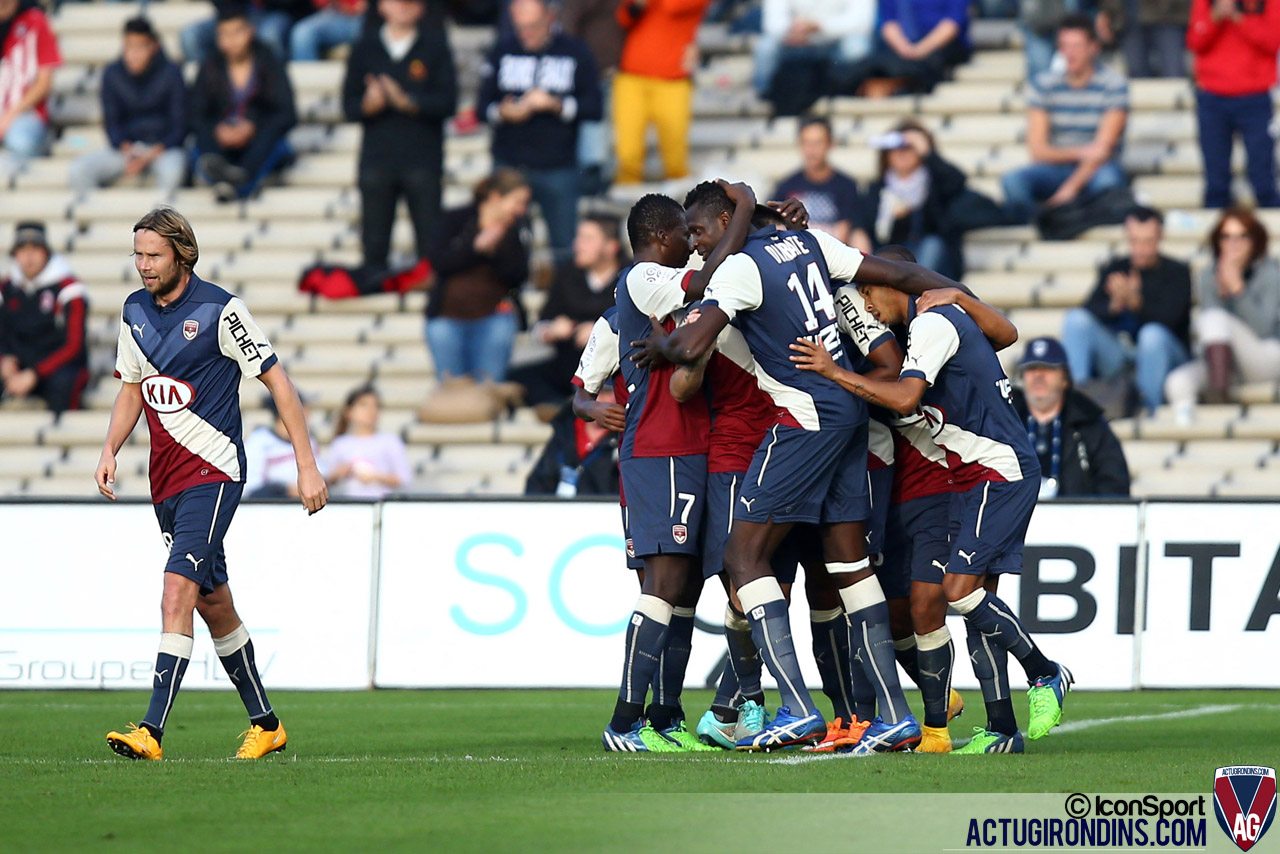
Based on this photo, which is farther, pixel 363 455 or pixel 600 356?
pixel 363 455

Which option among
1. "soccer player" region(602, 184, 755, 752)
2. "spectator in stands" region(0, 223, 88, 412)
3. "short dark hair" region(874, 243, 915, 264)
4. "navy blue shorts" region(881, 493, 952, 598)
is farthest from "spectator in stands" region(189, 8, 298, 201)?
"navy blue shorts" region(881, 493, 952, 598)

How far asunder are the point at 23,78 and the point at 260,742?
478 inches

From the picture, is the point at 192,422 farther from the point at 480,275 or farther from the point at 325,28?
the point at 325,28

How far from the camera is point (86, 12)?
64.8ft

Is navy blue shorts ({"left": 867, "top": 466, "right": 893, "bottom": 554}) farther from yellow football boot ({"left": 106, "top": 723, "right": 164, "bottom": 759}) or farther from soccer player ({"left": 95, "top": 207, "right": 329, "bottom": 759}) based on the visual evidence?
yellow football boot ({"left": 106, "top": 723, "right": 164, "bottom": 759})

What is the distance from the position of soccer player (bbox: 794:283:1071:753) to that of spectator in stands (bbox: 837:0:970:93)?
8.94 metres

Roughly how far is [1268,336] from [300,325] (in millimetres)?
7984

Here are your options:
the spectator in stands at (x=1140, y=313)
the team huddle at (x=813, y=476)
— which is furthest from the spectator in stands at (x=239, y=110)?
the team huddle at (x=813, y=476)

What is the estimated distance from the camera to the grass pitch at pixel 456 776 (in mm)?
5652

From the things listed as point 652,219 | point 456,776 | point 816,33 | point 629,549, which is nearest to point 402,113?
point 816,33

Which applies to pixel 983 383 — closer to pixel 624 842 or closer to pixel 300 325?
pixel 624 842

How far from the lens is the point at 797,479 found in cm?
757

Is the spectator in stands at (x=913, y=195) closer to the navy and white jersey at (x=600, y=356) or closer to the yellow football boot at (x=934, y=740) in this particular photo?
the navy and white jersey at (x=600, y=356)

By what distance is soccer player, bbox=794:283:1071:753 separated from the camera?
781cm
